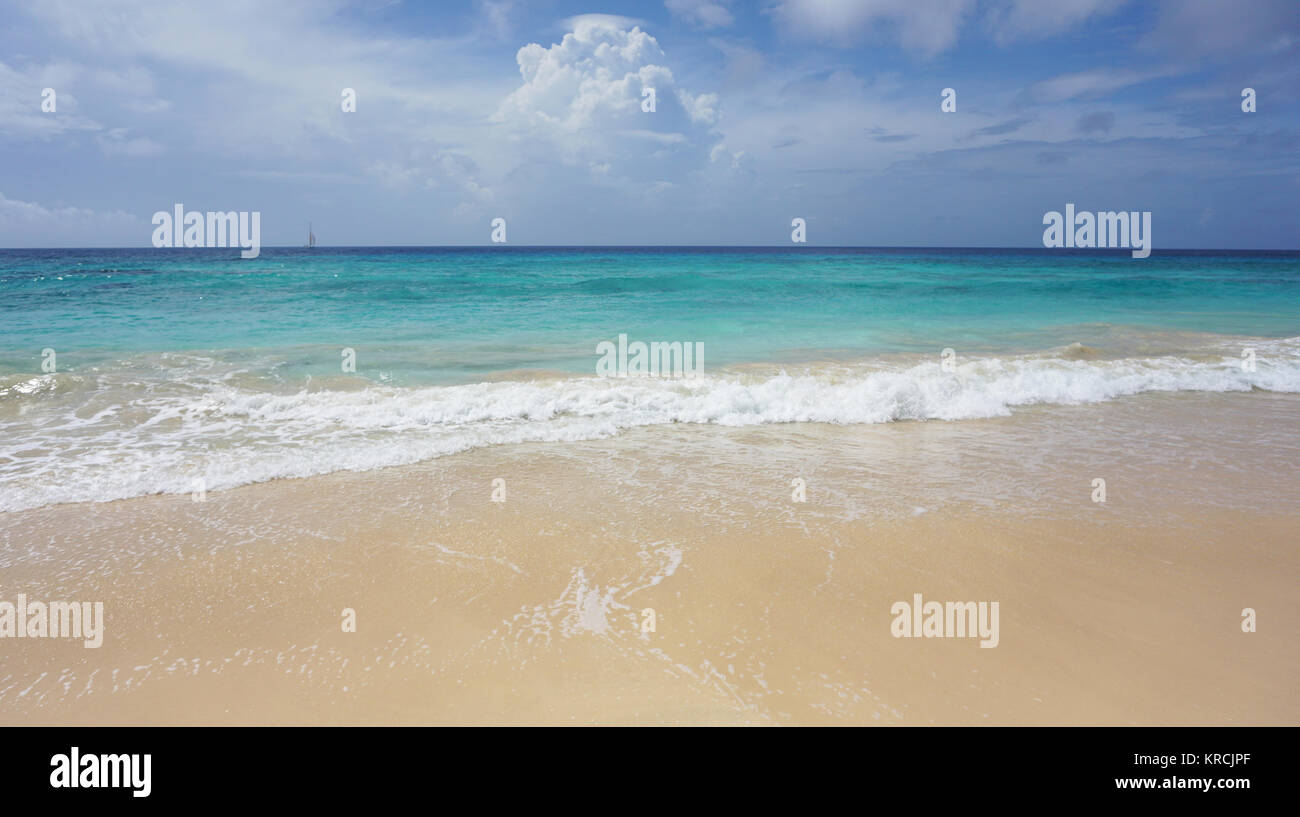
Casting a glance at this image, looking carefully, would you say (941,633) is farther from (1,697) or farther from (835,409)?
(835,409)

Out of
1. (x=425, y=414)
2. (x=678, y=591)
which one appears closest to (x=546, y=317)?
(x=425, y=414)

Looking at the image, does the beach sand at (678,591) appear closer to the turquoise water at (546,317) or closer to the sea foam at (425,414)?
the sea foam at (425,414)

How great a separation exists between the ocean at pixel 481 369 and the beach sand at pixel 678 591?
1.21 metres

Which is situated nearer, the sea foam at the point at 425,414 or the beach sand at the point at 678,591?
the beach sand at the point at 678,591

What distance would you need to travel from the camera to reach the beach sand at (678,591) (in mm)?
2998

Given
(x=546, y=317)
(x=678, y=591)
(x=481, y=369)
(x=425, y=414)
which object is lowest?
Result: (x=678, y=591)

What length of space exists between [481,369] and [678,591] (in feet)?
28.3

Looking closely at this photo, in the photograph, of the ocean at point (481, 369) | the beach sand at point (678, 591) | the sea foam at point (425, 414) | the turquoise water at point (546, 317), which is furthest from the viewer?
the turquoise water at point (546, 317)

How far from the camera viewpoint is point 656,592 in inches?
155

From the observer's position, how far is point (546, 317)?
1962 centimetres

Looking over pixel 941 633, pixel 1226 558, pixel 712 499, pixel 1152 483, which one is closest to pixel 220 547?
pixel 712 499

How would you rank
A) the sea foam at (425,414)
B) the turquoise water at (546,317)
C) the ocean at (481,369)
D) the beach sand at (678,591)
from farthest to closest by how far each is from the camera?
the turquoise water at (546,317) < the ocean at (481,369) < the sea foam at (425,414) < the beach sand at (678,591)

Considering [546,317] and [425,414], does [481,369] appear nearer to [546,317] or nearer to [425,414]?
[425,414]

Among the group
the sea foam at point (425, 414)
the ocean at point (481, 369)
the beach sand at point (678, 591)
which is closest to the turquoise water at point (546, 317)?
the ocean at point (481, 369)
